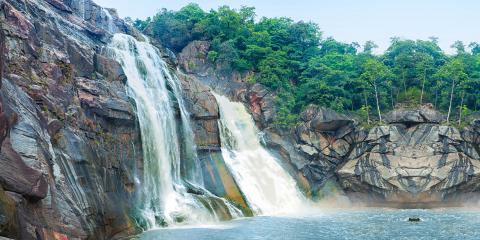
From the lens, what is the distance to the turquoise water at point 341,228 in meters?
20.3

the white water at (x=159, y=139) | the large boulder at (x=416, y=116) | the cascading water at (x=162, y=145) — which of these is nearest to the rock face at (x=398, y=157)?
the large boulder at (x=416, y=116)

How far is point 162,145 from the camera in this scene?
26109mm

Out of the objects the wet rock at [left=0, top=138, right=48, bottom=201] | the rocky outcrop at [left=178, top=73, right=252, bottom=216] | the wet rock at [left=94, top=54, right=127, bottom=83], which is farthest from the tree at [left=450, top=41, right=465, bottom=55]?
the wet rock at [left=0, top=138, right=48, bottom=201]

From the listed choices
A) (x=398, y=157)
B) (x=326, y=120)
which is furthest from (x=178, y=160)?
(x=398, y=157)

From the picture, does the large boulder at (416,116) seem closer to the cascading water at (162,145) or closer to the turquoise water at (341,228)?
the turquoise water at (341,228)

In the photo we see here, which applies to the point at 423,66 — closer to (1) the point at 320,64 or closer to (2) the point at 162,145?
(1) the point at 320,64

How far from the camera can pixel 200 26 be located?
151ft

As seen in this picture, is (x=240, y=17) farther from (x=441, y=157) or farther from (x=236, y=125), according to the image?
(x=441, y=157)

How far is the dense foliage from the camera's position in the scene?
36844 millimetres

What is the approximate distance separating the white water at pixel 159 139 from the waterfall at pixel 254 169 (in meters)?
3.97

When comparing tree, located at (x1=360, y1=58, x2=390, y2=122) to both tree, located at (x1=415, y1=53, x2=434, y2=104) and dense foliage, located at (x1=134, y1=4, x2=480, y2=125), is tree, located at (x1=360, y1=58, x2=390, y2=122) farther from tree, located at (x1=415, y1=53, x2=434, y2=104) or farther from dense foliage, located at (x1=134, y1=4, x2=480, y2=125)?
tree, located at (x1=415, y1=53, x2=434, y2=104)

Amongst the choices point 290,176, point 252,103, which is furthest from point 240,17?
point 290,176

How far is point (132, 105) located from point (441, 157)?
2106 cm

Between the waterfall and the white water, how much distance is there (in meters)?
3.97
